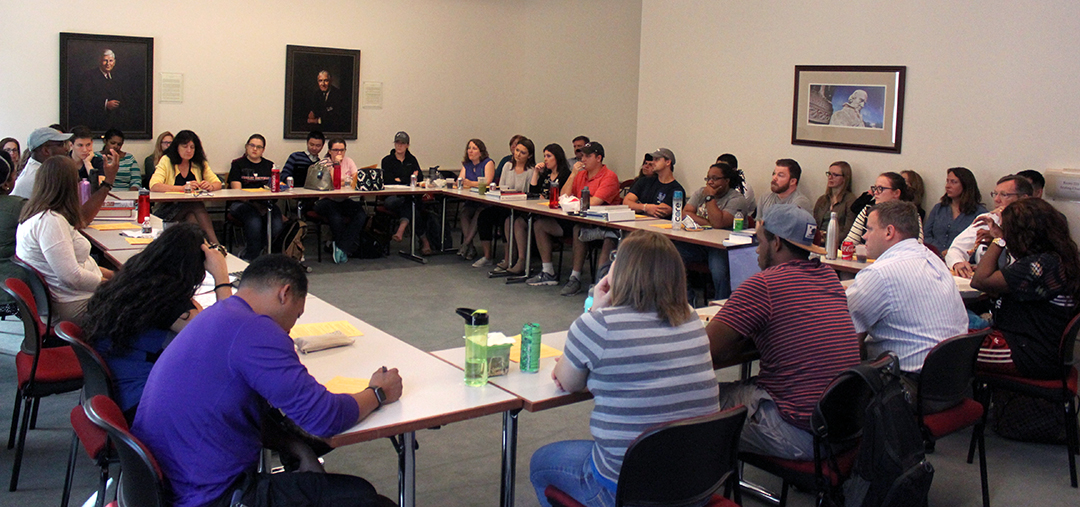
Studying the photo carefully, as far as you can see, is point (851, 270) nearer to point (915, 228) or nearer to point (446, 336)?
point (915, 228)

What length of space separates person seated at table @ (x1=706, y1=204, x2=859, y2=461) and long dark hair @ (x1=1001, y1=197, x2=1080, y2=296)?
5.16 feet

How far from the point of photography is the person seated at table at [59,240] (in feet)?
13.1

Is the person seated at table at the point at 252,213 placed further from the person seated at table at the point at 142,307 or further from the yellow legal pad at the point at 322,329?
the person seated at table at the point at 142,307

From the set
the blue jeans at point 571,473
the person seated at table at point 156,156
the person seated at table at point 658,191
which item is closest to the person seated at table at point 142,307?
the blue jeans at point 571,473

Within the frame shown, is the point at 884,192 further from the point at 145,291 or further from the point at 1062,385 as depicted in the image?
the point at 145,291

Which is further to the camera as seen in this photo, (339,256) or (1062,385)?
(339,256)

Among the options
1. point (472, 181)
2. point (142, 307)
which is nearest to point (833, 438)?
point (142, 307)

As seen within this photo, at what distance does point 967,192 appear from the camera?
20.2 feet

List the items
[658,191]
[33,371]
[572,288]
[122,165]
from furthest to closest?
[122,165] < [658,191] < [572,288] < [33,371]

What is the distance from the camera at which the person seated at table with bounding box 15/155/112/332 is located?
3988 mm

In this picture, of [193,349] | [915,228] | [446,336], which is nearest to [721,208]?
[446,336]

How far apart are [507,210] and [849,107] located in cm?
329

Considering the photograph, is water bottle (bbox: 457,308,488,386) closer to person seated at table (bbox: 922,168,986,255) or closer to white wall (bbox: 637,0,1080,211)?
person seated at table (bbox: 922,168,986,255)

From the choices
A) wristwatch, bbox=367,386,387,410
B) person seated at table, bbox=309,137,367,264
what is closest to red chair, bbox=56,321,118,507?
wristwatch, bbox=367,386,387,410
